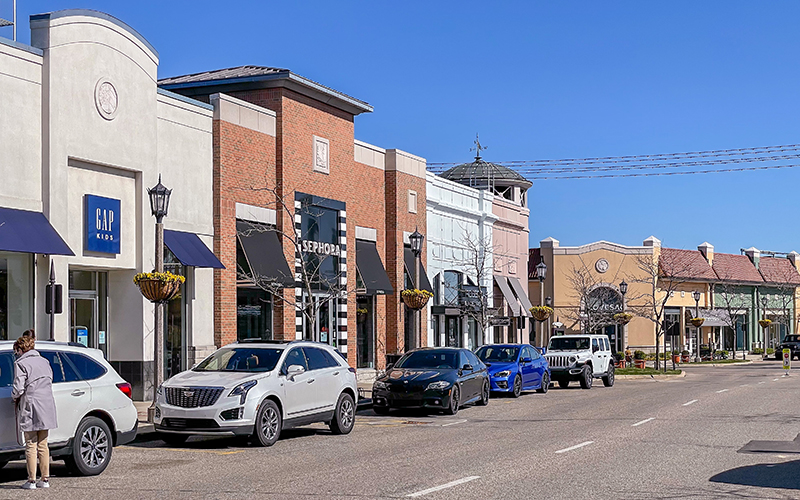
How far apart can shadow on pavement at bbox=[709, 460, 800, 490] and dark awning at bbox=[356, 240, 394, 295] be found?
77.7 feet

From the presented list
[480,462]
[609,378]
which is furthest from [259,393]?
[609,378]

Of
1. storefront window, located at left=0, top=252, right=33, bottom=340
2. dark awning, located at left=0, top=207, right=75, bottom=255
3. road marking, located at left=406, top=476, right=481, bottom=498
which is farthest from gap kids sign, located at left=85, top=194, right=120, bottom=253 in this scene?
road marking, located at left=406, top=476, right=481, bottom=498

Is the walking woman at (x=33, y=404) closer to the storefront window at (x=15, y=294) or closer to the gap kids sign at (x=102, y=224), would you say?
the storefront window at (x=15, y=294)

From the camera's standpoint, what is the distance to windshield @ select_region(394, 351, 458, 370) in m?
23.9

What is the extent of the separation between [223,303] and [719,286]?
2314 inches

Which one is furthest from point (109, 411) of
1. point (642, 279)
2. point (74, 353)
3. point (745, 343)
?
point (745, 343)

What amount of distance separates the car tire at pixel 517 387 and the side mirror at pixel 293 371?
1296 cm

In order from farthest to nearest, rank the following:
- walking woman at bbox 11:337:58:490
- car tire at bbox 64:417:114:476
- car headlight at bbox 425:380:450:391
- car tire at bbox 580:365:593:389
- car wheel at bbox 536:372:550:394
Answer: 1. car tire at bbox 580:365:593:389
2. car wheel at bbox 536:372:550:394
3. car headlight at bbox 425:380:450:391
4. car tire at bbox 64:417:114:476
5. walking woman at bbox 11:337:58:490

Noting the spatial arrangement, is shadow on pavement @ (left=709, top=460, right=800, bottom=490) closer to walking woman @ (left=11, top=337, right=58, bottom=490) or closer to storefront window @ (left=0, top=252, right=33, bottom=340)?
walking woman @ (left=11, top=337, right=58, bottom=490)

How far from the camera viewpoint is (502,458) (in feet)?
47.1

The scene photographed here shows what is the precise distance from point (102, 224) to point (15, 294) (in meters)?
2.90

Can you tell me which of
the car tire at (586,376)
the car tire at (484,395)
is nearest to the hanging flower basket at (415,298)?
the car tire at (586,376)

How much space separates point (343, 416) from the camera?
18453mm

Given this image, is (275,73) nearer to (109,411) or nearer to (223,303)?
(223,303)
